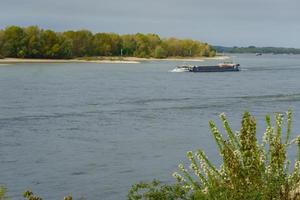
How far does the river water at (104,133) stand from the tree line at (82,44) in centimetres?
8496

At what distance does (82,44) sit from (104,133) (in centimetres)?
12864

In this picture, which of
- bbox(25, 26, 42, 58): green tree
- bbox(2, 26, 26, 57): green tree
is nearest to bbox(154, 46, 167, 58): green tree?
bbox(25, 26, 42, 58): green tree

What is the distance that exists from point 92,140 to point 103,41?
449ft

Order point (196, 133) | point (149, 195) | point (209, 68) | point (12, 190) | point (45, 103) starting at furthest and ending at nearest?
point (209, 68) < point (45, 103) < point (196, 133) < point (12, 190) < point (149, 195)

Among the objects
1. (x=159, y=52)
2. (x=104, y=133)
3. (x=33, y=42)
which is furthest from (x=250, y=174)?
(x=159, y=52)

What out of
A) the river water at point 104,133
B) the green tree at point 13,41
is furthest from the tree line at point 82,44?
the river water at point 104,133

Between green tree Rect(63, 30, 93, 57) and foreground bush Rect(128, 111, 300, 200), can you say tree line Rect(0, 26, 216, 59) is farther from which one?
foreground bush Rect(128, 111, 300, 200)

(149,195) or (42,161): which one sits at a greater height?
(149,195)

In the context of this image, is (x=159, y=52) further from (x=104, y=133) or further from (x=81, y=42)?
(x=104, y=133)

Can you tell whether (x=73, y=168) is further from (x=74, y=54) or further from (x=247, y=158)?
(x=74, y=54)

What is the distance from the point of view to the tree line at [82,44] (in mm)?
134500

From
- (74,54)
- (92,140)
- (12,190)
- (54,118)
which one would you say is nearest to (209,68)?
(74,54)

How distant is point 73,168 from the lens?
65.3ft

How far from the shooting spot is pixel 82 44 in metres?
155
